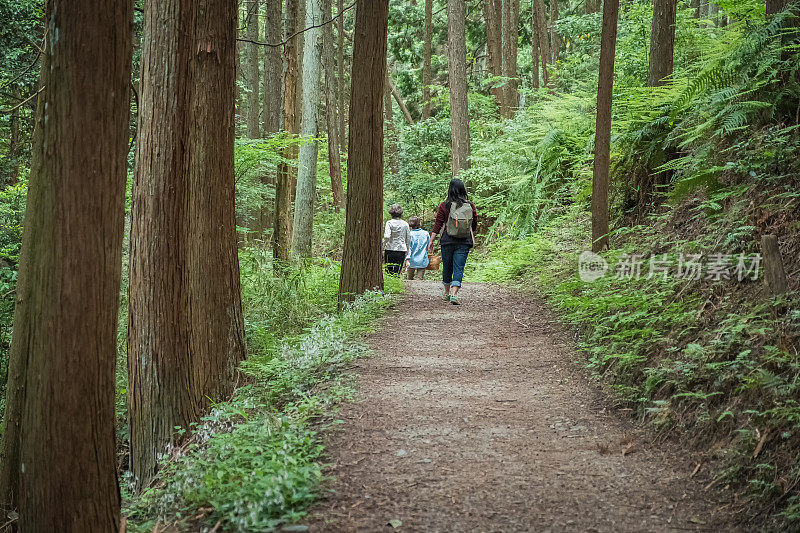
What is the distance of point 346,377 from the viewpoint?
6.95 metres

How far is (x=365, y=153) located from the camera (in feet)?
35.1

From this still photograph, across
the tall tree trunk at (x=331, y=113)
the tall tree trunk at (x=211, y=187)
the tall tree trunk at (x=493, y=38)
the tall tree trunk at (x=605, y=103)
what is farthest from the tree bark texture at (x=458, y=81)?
the tall tree trunk at (x=211, y=187)

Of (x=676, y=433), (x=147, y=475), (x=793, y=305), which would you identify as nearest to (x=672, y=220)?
(x=793, y=305)

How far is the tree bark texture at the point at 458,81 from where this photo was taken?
19.6 metres

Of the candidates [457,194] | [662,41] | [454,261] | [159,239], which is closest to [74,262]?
[159,239]

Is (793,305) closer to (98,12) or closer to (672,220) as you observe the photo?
(672,220)

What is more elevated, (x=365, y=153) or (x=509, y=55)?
(x=509, y=55)

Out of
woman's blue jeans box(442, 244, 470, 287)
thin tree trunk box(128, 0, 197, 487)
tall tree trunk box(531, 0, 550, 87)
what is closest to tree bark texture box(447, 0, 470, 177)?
tall tree trunk box(531, 0, 550, 87)

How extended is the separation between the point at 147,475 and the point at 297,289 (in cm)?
522

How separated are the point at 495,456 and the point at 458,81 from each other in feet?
53.7

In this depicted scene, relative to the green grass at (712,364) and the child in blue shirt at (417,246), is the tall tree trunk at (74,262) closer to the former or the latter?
the green grass at (712,364)

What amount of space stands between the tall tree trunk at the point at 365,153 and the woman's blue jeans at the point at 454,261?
3.93ft

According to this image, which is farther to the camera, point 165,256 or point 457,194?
point 457,194

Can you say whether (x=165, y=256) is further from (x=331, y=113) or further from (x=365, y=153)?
(x=331, y=113)
